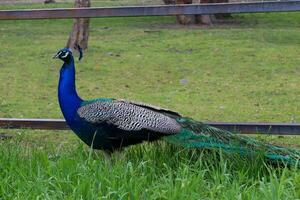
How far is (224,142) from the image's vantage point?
4.31 metres

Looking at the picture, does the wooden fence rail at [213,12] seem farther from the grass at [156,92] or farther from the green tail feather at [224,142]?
the grass at [156,92]

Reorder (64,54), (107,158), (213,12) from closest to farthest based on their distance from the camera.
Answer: (107,158), (64,54), (213,12)

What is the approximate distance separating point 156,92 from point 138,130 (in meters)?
3.70

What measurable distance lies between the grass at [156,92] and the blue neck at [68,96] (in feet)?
0.77

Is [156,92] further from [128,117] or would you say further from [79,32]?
[128,117]

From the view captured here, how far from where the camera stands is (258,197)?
352cm

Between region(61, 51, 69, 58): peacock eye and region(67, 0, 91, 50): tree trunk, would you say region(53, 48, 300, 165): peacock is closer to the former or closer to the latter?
region(61, 51, 69, 58): peacock eye

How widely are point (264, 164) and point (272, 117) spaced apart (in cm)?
263

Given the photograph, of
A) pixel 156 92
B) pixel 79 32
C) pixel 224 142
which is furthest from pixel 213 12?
pixel 79 32

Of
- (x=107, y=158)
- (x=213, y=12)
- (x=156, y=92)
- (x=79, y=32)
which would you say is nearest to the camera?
(x=107, y=158)

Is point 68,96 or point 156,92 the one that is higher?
point 68,96

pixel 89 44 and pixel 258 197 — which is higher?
pixel 258 197

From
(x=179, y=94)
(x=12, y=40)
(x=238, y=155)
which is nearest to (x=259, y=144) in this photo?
(x=238, y=155)

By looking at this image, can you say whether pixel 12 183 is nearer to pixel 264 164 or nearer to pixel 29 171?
pixel 29 171
